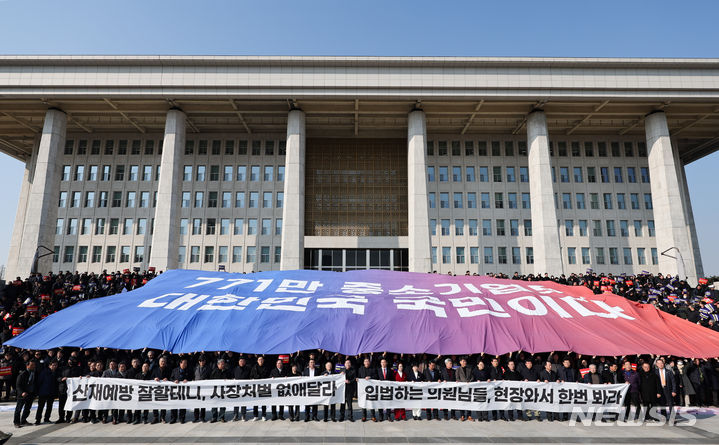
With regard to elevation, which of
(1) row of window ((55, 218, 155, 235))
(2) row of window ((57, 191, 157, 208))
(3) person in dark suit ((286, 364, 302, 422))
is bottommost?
(3) person in dark suit ((286, 364, 302, 422))

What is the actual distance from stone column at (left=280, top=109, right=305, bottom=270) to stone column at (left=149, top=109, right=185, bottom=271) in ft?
30.8

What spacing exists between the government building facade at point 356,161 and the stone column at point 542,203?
136 mm

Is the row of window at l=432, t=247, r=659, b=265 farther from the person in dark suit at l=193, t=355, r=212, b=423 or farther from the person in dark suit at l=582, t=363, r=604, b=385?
the person in dark suit at l=193, t=355, r=212, b=423

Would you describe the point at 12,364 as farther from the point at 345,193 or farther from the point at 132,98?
the point at 345,193

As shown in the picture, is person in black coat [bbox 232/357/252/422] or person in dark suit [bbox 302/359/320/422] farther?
person in black coat [bbox 232/357/252/422]

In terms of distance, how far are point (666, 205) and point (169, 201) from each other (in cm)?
4306

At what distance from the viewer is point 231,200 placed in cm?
4512

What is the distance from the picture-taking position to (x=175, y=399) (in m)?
11.7

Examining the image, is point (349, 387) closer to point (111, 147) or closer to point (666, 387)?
point (666, 387)

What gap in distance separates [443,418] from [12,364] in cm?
1442

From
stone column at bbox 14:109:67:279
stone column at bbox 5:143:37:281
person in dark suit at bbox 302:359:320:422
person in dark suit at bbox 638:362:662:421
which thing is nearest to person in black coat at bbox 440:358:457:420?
person in dark suit at bbox 302:359:320:422

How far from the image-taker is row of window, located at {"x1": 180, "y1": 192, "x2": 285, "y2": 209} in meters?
44.9

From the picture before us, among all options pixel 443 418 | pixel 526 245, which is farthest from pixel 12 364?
pixel 526 245

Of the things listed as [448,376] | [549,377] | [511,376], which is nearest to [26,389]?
[448,376]
